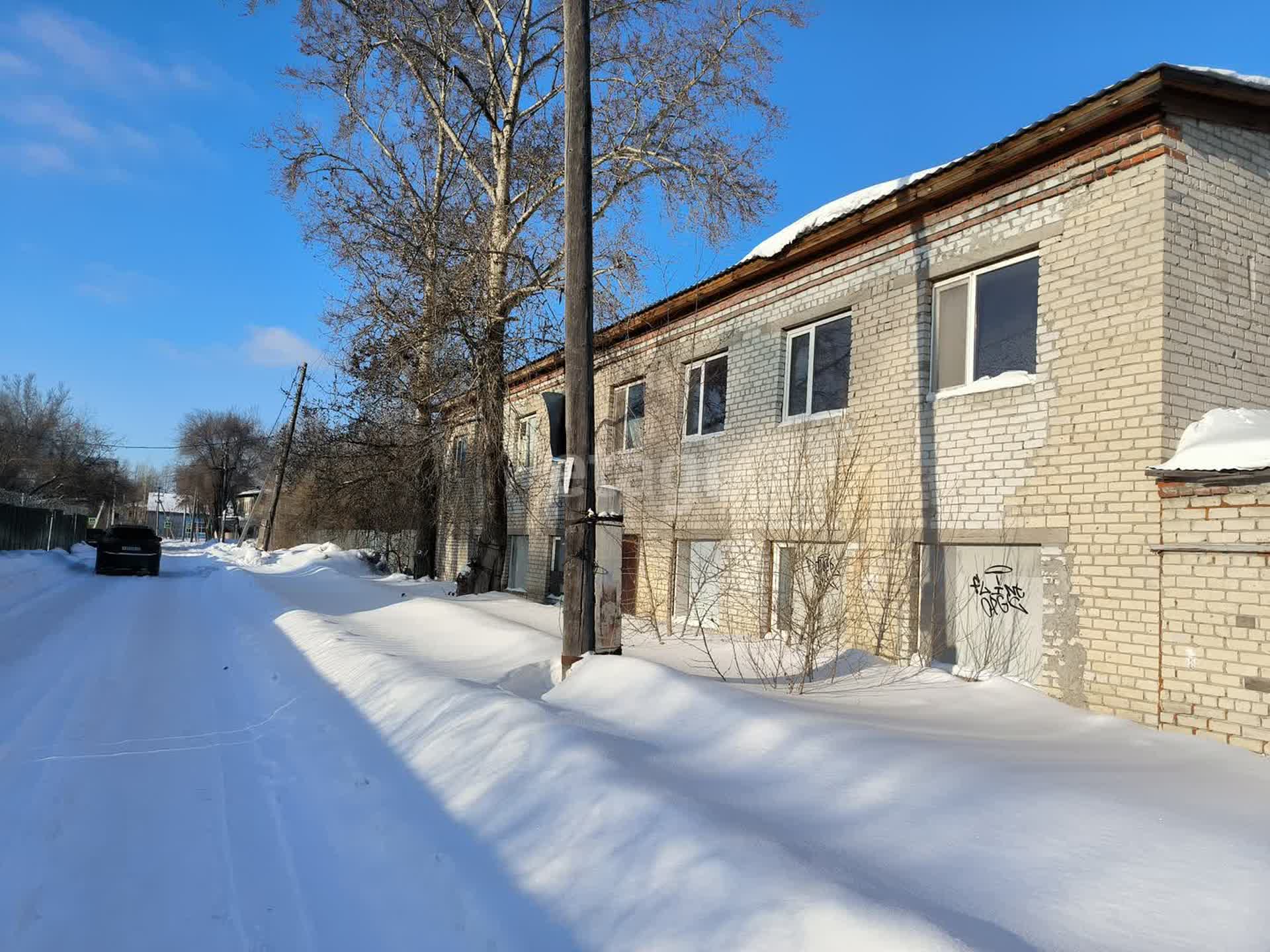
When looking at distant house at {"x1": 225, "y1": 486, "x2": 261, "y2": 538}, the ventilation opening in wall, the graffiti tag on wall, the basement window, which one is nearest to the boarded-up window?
the basement window

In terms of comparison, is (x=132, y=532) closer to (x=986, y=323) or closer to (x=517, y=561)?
(x=517, y=561)

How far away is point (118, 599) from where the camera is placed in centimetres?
1620

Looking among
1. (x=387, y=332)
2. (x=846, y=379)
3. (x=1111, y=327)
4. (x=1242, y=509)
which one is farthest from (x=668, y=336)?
(x=1242, y=509)

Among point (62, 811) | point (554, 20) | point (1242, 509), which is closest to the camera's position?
point (62, 811)

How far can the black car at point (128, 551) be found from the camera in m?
24.6


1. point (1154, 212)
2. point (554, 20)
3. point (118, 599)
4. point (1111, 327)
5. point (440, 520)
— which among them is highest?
point (554, 20)

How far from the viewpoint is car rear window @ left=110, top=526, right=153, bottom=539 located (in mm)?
24688

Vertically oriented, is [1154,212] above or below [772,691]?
above

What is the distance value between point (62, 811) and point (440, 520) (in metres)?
17.0

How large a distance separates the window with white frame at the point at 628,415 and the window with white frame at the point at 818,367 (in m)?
3.82

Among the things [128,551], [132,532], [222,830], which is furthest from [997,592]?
[132,532]

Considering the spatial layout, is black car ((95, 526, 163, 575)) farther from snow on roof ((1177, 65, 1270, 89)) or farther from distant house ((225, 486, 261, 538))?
distant house ((225, 486, 261, 538))

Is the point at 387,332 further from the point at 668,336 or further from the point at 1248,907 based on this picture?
the point at 1248,907

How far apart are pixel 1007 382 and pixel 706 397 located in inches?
219
